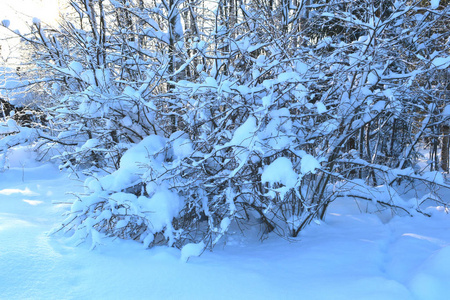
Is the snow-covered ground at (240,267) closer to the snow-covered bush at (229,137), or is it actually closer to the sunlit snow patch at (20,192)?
the snow-covered bush at (229,137)

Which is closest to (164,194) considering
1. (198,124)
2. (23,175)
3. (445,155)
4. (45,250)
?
(198,124)

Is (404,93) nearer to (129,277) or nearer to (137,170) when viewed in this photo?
(137,170)

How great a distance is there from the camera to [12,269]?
221 cm

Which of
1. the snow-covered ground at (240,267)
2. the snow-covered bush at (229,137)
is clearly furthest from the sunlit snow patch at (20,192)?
the snow-covered bush at (229,137)

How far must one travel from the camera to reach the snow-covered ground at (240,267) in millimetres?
2133

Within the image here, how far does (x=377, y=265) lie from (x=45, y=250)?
9.67 ft

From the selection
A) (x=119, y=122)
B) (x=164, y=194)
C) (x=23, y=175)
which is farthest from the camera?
(x=23, y=175)

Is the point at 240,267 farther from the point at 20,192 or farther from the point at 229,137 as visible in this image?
the point at 20,192

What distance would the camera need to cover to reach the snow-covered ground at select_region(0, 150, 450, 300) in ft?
7.00

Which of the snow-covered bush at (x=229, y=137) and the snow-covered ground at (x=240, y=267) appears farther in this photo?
the snow-covered bush at (x=229, y=137)

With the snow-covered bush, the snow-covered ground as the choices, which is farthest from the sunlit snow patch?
the snow-covered bush

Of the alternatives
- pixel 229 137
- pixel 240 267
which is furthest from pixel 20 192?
pixel 240 267

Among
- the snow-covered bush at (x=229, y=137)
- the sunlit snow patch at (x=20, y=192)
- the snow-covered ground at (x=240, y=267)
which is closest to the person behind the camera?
the snow-covered ground at (x=240, y=267)

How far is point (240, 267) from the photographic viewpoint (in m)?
2.62
